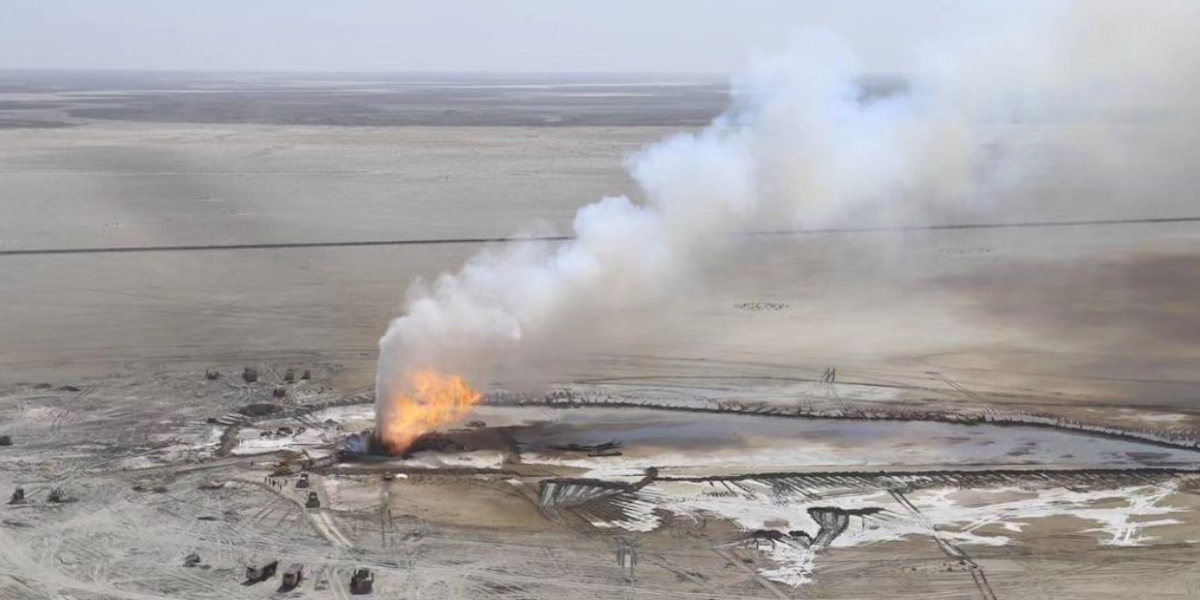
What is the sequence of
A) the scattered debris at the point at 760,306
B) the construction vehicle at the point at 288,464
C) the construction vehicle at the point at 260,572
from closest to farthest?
the construction vehicle at the point at 260,572, the construction vehicle at the point at 288,464, the scattered debris at the point at 760,306

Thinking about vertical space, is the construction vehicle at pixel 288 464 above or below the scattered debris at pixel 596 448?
below

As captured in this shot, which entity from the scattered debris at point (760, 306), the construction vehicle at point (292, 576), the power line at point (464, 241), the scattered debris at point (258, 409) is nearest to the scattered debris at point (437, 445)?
the scattered debris at point (258, 409)

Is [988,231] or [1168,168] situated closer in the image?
[988,231]

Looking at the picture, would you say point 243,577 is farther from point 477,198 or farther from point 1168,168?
point 1168,168

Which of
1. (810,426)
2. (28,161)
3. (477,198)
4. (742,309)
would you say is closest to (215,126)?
(28,161)

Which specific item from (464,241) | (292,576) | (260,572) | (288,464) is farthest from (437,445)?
(464,241)

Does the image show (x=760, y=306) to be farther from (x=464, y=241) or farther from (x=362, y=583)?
(x=362, y=583)

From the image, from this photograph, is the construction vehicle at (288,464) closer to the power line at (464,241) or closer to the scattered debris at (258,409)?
the scattered debris at (258,409)

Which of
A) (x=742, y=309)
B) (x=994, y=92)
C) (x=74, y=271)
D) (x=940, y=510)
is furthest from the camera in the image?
(x=74, y=271)
